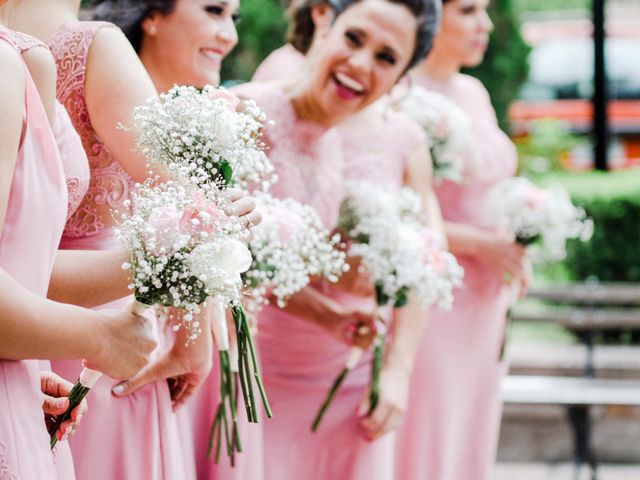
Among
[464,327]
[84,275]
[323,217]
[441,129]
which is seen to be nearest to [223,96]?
[84,275]

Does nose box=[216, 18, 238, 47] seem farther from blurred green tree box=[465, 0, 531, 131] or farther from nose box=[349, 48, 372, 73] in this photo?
blurred green tree box=[465, 0, 531, 131]

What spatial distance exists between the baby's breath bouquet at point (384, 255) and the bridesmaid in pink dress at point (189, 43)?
1.54 ft

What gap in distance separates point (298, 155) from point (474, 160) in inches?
68.9

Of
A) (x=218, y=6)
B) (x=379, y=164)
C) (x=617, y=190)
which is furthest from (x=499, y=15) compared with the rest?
(x=218, y=6)

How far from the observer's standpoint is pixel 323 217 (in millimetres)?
3932

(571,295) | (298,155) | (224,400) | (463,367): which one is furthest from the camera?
(571,295)

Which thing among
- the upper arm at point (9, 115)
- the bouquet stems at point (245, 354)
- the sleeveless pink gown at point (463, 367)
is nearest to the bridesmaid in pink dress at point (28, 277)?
the upper arm at point (9, 115)

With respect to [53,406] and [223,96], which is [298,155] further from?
[53,406]

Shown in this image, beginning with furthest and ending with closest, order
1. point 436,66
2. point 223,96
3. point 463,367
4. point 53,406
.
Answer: point 436,66 → point 463,367 → point 223,96 → point 53,406

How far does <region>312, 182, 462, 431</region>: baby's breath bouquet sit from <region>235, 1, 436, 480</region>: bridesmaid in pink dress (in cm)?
7

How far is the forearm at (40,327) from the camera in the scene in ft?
6.68

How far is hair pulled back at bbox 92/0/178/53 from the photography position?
3496mm

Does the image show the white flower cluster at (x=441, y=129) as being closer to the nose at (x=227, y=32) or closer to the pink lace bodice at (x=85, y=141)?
the nose at (x=227, y=32)

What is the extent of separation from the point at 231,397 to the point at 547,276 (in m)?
6.39
